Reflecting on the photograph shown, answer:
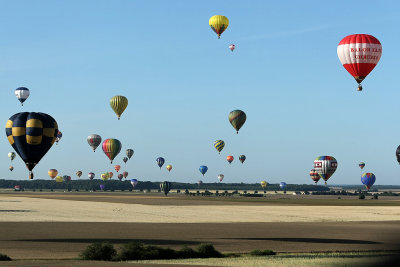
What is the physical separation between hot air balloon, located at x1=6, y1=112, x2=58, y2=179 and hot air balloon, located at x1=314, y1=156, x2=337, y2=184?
98.2m

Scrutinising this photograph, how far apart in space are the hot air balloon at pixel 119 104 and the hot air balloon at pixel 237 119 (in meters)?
25.2

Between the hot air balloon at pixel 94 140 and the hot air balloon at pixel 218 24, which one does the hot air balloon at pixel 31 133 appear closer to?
the hot air balloon at pixel 218 24

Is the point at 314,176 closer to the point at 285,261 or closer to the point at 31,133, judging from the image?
the point at 31,133

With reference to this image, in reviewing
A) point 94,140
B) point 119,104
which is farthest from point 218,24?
point 94,140

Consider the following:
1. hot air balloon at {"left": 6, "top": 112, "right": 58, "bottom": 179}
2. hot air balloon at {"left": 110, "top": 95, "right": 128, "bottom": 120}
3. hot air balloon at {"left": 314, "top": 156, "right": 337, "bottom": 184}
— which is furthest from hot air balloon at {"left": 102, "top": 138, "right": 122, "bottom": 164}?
hot air balloon at {"left": 6, "top": 112, "right": 58, "bottom": 179}

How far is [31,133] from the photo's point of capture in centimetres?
6066

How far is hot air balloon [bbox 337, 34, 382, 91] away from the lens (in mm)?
79938

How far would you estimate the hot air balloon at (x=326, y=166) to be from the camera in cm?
15238

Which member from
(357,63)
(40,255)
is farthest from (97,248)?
(357,63)

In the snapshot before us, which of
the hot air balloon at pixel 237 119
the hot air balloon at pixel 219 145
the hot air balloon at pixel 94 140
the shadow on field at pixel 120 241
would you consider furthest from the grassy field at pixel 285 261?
the hot air balloon at pixel 219 145

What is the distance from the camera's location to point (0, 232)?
157 feet

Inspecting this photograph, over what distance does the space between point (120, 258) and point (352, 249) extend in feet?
44.1

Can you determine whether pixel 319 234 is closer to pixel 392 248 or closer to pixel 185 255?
pixel 185 255

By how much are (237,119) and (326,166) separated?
2257cm
